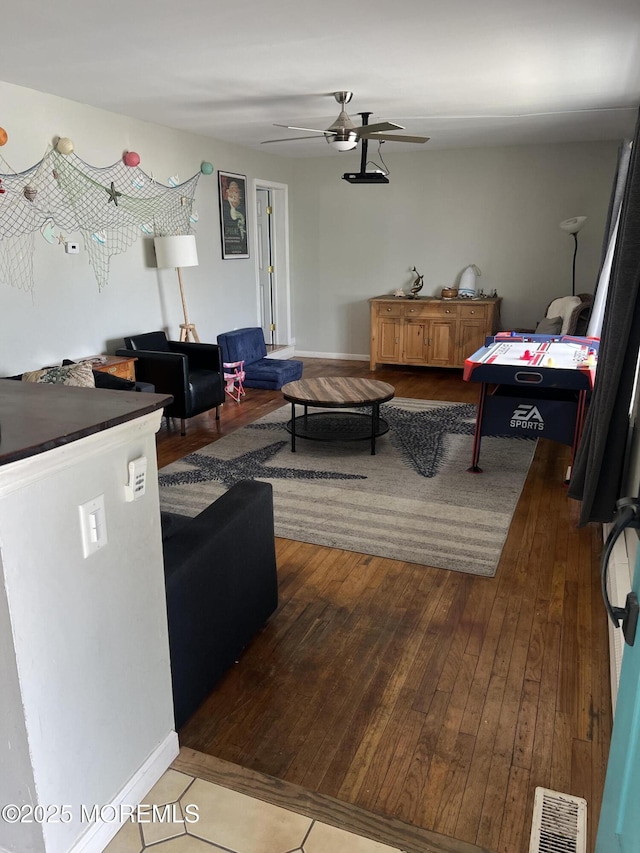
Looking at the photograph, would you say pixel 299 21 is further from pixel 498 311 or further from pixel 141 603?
pixel 498 311

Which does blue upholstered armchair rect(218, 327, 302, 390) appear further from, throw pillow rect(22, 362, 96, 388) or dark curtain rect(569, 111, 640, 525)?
dark curtain rect(569, 111, 640, 525)

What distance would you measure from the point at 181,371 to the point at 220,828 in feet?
11.7

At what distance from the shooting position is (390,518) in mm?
3422

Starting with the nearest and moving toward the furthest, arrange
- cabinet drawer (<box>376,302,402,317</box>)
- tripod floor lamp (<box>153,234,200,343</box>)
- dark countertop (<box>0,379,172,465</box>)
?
dark countertop (<box>0,379,172,465</box>) < tripod floor lamp (<box>153,234,200,343</box>) < cabinet drawer (<box>376,302,402,317</box>)

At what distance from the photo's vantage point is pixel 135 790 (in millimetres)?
1610

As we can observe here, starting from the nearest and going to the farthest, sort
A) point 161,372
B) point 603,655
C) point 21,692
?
1. point 21,692
2. point 603,655
3. point 161,372

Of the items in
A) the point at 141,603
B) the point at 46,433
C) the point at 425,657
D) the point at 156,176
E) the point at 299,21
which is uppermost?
the point at 299,21

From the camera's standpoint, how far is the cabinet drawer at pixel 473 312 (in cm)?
677

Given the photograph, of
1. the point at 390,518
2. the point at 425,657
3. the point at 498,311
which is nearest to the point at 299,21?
the point at 390,518

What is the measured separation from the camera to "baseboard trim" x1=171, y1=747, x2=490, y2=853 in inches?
60.7

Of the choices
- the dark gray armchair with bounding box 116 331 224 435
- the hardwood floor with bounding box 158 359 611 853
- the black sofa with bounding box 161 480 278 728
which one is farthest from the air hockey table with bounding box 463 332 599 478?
the dark gray armchair with bounding box 116 331 224 435

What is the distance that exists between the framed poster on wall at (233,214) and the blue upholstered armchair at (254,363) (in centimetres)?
90

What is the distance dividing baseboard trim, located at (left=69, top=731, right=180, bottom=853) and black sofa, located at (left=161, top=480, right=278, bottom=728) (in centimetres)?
14

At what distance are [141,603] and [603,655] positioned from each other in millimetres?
1687
